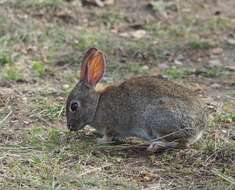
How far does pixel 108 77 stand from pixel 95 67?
2010 millimetres

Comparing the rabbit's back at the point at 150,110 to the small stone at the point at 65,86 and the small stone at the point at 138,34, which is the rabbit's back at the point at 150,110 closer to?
the small stone at the point at 65,86

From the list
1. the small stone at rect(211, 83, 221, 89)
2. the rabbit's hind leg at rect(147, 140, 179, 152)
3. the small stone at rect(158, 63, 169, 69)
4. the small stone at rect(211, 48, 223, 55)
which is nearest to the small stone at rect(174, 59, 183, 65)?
the small stone at rect(158, 63, 169, 69)

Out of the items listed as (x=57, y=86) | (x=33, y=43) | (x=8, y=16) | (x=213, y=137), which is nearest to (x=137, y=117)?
(x=213, y=137)

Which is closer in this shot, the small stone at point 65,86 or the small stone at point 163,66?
the small stone at point 65,86

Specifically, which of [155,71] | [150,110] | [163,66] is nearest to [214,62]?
[163,66]

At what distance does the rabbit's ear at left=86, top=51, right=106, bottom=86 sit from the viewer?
643 centimetres

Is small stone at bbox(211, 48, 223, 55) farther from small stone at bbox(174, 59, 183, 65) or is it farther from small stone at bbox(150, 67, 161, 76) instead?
small stone at bbox(150, 67, 161, 76)

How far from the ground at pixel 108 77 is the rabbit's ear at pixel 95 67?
52 centimetres

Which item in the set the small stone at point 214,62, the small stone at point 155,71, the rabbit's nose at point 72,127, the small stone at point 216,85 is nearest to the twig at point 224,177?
the rabbit's nose at point 72,127

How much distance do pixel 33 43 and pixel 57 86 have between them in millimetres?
1508

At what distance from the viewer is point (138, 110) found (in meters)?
6.14

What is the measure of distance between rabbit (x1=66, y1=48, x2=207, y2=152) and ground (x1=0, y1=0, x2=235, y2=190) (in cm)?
13

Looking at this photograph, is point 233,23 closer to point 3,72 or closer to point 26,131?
point 3,72

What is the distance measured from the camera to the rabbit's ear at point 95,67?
6430 mm
